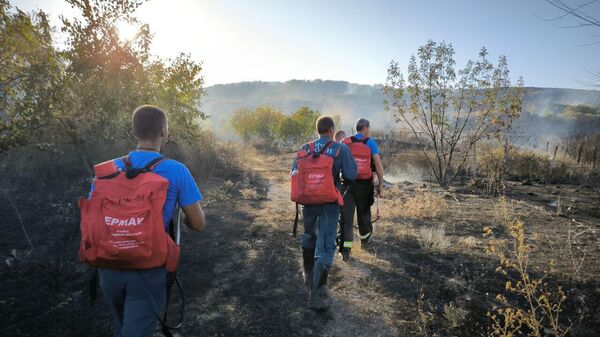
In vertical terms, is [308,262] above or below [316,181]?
below

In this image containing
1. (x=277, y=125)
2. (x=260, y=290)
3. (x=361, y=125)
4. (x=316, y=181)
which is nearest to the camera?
(x=316, y=181)

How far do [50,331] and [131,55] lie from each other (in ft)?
16.9

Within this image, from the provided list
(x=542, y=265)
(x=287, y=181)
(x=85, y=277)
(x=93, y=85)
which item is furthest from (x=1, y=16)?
(x=287, y=181)

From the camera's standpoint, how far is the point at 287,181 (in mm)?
15969

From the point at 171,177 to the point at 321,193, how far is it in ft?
6.48

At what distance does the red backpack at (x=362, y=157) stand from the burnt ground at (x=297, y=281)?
137cm

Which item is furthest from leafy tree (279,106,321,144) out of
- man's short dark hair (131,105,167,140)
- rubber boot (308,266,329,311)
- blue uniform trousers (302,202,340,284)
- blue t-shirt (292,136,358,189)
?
man's short dark hair (131,105,167,140)

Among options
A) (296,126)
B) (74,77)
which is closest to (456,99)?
(74,77)

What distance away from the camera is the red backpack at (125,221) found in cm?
199

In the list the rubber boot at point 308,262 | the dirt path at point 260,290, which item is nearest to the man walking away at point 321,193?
the rubber boot at point 308,262

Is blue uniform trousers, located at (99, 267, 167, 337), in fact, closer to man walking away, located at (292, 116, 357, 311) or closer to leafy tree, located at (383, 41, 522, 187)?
man walking away, located at (292, 116, 357, 311)

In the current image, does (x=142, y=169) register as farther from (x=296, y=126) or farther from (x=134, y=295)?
(x=296, y=126)

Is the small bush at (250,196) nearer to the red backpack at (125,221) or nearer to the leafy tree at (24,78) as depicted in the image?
the leafy tree at (24,78)

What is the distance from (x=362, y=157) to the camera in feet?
17.2
